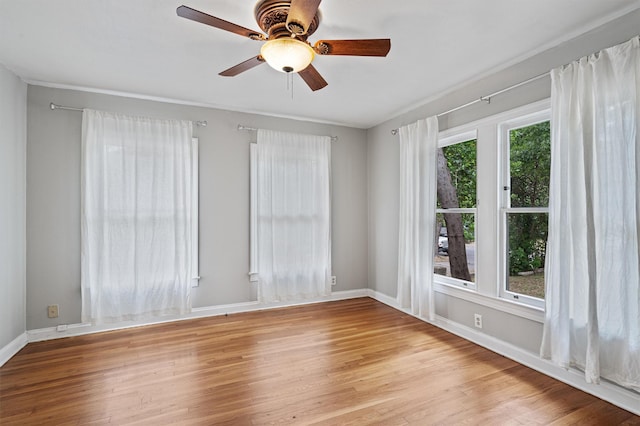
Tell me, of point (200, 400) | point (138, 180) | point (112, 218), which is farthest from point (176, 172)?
point (200, 400)

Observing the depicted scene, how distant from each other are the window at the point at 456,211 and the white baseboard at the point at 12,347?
413 centimetres

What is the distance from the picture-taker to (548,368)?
250 cm

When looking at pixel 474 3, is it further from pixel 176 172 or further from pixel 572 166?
pixel 176 172

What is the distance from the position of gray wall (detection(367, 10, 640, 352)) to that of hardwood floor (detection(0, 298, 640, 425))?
30 centimetres

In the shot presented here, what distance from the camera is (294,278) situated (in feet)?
13.9

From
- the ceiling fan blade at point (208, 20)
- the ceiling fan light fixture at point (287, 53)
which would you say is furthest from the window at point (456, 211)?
the ceiling fan blade at point (208, 20)

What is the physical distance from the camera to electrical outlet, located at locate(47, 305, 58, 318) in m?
3.24

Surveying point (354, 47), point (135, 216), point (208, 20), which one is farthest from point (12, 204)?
point (354, 47)

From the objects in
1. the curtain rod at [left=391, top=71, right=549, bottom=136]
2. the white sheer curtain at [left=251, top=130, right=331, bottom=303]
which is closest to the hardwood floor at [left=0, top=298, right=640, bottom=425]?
the white sheer curtain at [left=251, top=130, right=331, bottom=303]

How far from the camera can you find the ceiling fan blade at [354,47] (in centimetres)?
189

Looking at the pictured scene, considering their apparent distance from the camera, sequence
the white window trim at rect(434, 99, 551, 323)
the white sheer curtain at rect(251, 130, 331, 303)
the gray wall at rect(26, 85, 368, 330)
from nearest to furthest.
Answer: the white window trim at rect(434, 99, 551, 323)
the gray wall at rect(26, 85, 368, 330)
the white sheer curtain at rect(251, 130, 331, 303)

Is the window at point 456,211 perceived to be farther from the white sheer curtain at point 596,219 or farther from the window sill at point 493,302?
the white sheer curtain at point 596,219

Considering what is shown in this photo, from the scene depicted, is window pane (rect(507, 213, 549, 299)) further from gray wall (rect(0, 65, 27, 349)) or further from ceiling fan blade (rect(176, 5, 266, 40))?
gray wall (rect(0, 65, 27, 349))

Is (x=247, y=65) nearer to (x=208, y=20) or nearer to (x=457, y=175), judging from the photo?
(x=208, y=20)
